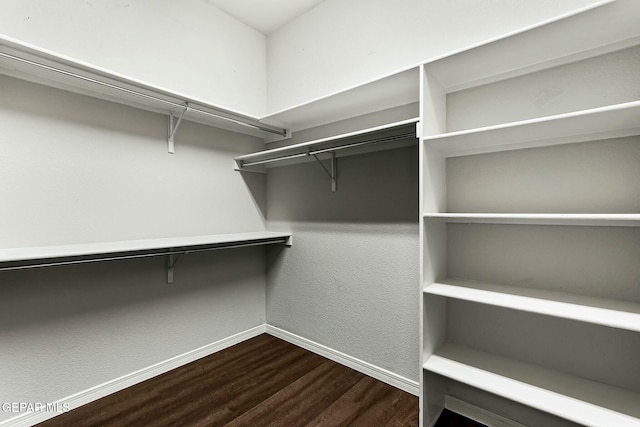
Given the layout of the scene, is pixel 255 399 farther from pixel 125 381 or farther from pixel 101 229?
pixel 101 229

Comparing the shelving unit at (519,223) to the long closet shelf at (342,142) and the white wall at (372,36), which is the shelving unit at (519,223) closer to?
the long closet shelf at (342,142)

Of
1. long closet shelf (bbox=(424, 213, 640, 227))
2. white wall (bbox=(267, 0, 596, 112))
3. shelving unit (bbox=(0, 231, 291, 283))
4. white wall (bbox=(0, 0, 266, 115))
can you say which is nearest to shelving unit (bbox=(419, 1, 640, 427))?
long closet shelf (bbox=(424, 213, 640, 227))

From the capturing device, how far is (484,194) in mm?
1539

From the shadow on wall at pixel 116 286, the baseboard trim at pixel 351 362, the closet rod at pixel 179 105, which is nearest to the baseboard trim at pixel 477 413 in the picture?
the baseboard trim at pixel 351 362

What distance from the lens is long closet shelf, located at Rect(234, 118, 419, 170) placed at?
1.60 meters

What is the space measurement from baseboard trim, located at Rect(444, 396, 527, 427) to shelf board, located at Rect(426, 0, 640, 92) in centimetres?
173

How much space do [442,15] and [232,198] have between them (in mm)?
1913

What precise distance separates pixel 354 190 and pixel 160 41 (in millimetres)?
1703

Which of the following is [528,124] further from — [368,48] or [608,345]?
[368,48]

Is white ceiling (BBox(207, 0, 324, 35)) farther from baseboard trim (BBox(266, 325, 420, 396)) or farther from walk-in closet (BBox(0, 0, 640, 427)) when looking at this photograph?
baseboard trim (BBox(266, 325, 420, 396))

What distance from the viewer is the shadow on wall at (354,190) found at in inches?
72.4

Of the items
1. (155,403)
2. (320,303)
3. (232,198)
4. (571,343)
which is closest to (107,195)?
(232,198)

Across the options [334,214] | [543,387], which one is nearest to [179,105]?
[334,214]

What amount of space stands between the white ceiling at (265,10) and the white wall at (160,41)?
70 millimetres
